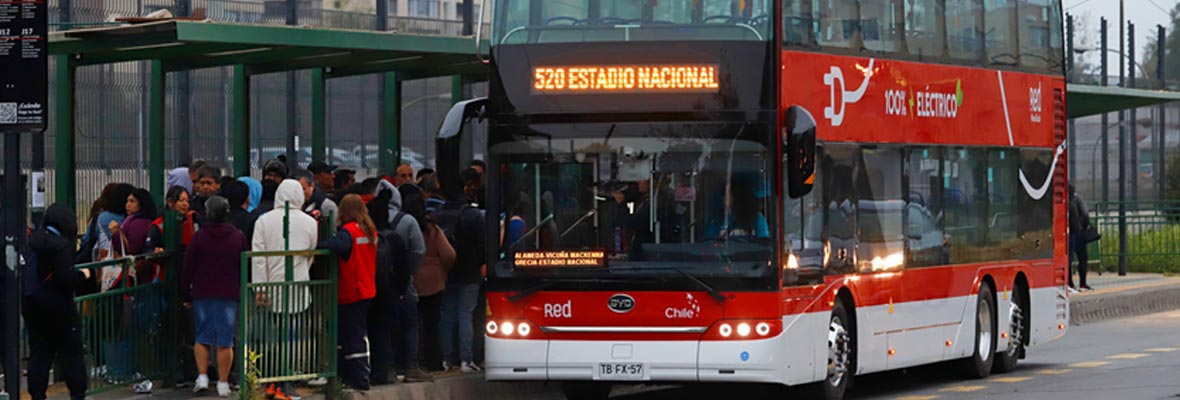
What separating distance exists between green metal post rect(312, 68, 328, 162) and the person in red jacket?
4783 millimetres

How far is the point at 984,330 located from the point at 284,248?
7114 millimetres

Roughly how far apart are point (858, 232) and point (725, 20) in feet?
7.73

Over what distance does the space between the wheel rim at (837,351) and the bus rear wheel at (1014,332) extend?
13.1 ft

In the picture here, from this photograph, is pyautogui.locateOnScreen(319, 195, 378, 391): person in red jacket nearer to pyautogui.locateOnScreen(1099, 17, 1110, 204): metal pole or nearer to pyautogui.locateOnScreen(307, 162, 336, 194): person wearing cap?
pyautogui.locateOnScreen(307, 162, 336, 194): person wearing cap

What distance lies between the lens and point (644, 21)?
13.9m

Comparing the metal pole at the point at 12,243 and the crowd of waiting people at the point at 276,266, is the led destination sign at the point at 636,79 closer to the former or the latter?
the crowd of waiting people at the point at 276,266

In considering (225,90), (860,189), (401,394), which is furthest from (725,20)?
(225,90)

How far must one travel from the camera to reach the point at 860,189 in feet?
50.5

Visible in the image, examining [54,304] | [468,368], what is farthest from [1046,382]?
[54,304]

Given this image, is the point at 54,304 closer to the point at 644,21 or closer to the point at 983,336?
the point at 644,21

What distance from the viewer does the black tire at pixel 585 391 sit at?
1558cm

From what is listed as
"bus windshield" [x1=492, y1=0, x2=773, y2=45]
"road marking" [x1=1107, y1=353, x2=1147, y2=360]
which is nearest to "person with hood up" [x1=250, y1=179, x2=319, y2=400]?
"bus windshield" [x1=492, y1=0, x2=773, y2=45]

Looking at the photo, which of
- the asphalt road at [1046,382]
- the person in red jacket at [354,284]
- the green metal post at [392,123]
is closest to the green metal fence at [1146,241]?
the asphalt road at [1046,382]

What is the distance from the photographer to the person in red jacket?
45.7 feet
